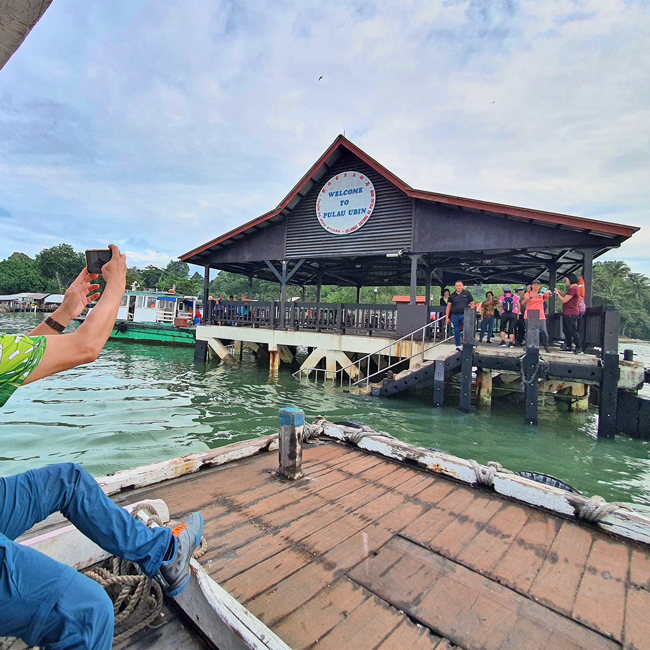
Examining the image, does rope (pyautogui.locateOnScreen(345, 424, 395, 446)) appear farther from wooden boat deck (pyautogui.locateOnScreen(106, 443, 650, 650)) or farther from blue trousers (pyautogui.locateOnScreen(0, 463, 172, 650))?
blue trousers (pyautogui.locateOnScreen(0, 463, 172, 650))

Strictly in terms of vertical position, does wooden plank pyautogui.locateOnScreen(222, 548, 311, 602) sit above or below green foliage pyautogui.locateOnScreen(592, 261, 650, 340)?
below

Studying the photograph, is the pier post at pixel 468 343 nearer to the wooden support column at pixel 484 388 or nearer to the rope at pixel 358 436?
the wooden support column at pixel 484 388

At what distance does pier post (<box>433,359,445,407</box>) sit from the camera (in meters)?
8.70

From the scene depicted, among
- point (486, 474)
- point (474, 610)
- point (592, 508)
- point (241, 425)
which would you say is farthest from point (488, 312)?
point (474, 610)

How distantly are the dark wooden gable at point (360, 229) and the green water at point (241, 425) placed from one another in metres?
4.61

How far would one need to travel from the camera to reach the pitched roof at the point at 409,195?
27.8 feet

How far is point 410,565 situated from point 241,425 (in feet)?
18.4

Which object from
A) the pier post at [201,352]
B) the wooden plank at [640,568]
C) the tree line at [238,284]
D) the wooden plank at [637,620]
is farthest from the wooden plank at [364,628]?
the tree line at [238,284]

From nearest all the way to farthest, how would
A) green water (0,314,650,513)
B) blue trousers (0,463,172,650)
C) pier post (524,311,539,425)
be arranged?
blue trousers (0,463,172,650), green water (0,314,650,513), pier post (524,311,539,425)

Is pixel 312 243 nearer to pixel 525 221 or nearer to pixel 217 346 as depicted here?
pixel 217 346

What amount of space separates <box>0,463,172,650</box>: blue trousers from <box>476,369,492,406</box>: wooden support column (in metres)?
8.85

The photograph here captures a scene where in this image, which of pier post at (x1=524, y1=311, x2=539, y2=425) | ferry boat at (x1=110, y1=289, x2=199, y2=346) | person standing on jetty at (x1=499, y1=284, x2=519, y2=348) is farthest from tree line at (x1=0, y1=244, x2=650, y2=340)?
pier post at (x1=524, y1=311, x2=539, y2=425)

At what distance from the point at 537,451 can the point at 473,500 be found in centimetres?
423

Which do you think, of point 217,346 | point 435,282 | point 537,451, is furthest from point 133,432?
point 435,282
